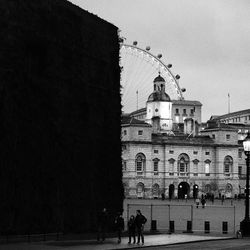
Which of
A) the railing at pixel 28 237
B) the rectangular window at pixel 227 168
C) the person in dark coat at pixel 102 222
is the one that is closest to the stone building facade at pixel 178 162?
the rectangular window at pixel 227 168

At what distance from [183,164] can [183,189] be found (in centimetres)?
450

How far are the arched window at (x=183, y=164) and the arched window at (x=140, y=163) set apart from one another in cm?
767

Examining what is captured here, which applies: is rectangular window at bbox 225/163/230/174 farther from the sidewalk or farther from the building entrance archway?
the sidewalk

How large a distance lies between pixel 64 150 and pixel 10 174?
13.4 ft

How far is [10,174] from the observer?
28859 mm

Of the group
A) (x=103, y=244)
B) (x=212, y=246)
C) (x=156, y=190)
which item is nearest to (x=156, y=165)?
(x=156, y=190)

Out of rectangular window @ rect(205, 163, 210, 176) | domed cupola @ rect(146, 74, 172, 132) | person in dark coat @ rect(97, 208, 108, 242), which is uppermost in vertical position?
domed cupola @ rect(146, 74, 172, 132)

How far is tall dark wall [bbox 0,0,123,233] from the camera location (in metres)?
29.1

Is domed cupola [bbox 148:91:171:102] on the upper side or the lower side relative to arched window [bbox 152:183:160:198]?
upper

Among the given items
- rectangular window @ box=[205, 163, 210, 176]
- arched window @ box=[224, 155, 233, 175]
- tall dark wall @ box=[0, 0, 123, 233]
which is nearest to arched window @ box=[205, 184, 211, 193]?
rectangular window @ box=[205, 163, 210, 176]

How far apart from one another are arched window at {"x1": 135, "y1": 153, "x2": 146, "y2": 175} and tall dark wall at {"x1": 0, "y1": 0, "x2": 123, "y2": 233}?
91063mm

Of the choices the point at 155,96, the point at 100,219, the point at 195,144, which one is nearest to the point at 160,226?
the point at 100,219

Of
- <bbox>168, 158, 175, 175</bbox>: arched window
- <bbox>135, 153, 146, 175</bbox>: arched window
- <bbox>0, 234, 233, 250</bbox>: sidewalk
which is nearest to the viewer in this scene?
<bbox>0, 234, 233, 250</bbox>: sidewalk

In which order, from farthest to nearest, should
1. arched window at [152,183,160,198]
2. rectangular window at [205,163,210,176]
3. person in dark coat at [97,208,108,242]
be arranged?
1. rectangular window at [205,163,210,176]
2. arched window at [152,183,160,198]
3. person in dark coat at [97,208,108,242]
